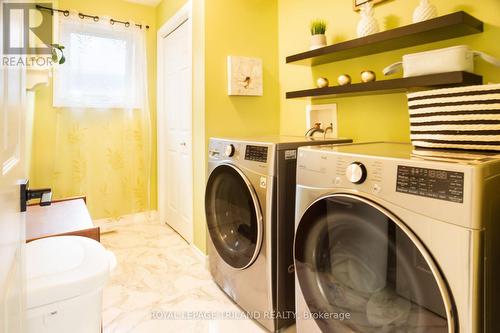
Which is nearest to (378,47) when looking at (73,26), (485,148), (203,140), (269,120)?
(485,148)

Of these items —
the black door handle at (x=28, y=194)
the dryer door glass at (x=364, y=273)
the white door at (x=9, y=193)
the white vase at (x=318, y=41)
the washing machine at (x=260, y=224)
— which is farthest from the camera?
the white vase at (x=318, y=41)

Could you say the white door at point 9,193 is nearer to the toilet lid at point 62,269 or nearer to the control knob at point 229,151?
A: the toilet lid at point 62,269

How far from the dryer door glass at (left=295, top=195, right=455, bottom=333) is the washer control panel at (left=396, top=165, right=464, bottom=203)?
0.36 feet

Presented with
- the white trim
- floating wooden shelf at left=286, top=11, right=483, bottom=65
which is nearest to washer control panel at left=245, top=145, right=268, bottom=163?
floating wooden shelf at left=286, top=11, right=483, bottom=65

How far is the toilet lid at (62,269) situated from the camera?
2.83ft

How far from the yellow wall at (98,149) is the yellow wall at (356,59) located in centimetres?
163

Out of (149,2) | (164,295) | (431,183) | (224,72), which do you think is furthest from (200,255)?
(149,2)

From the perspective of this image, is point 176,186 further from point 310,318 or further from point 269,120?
point 310,318

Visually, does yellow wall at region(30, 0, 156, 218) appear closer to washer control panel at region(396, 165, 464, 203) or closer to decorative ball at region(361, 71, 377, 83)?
decorative ball at region(361, 71, 377, 83)

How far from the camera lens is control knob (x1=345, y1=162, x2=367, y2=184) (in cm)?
99

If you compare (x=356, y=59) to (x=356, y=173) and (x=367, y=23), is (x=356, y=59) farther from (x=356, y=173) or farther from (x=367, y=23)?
(x=356, y=173)

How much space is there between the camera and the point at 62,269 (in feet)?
3.15

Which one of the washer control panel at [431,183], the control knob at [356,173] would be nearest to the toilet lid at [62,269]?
the control knob at [356,173]

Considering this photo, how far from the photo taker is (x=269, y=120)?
251 cm
